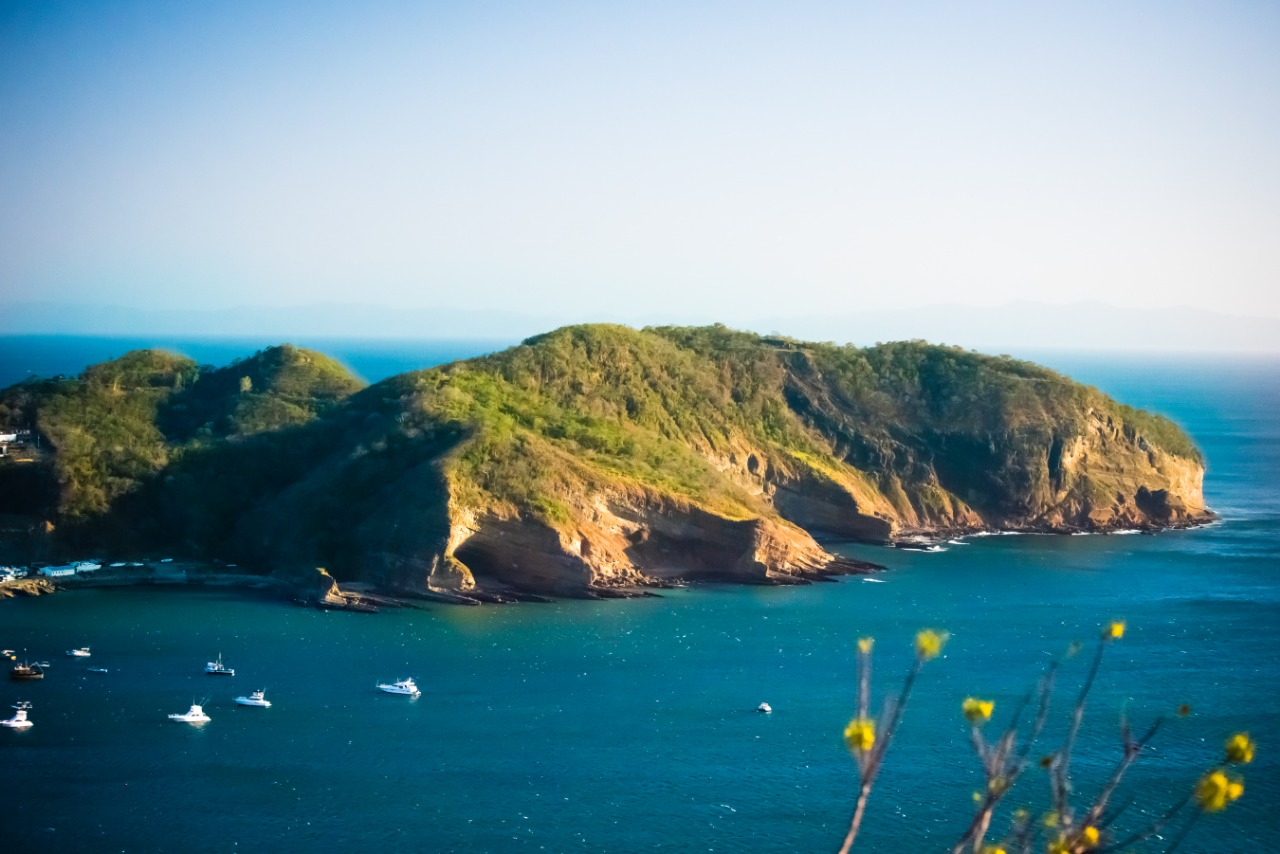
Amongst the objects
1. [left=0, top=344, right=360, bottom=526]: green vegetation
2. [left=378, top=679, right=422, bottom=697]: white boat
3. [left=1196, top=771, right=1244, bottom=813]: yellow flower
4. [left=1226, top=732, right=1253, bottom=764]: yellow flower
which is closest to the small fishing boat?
[left=378, top=679, right=422, bottom=697]: white boat

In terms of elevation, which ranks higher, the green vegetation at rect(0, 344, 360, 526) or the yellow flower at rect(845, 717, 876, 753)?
the yellow flower at rect(845, 717, 876, 753)

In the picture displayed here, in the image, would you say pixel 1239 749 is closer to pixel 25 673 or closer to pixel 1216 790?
pixel 1216 790

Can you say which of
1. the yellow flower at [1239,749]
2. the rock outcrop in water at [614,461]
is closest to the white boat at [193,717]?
the rock outcrop in water at [614,461]

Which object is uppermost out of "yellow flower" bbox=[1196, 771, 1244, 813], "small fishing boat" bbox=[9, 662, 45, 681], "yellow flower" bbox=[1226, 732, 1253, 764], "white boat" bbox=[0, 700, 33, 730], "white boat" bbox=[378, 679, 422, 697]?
"yellow flower" bbox=[1226, 732, 1253, 764]

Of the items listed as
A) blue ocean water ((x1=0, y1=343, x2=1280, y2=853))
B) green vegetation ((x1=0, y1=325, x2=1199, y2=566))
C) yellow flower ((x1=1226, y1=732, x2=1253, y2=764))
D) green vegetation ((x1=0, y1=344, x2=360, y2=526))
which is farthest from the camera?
green vegetation ((x1=0, y1=344, x2=360, y2=526))

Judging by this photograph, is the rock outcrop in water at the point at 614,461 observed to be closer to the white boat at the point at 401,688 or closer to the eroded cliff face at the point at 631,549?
the eroded cliff face at the point at 631,549

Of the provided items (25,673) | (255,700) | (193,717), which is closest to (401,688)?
(255,700)

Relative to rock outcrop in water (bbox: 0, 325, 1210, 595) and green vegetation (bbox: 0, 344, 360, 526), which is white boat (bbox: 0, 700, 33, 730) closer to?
rock outcrop in water (bbox: 0, 325, 1210, 595)
